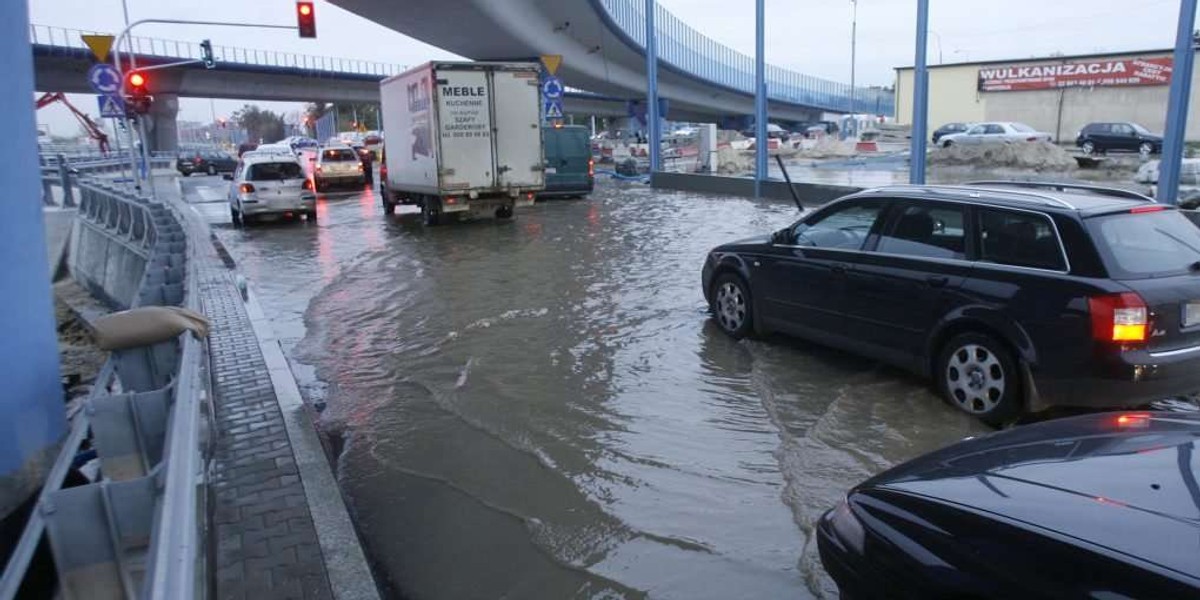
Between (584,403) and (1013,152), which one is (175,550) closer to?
(584,403)

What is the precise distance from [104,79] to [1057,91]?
152ft

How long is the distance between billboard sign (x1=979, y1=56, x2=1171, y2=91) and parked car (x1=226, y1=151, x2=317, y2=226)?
3970cm

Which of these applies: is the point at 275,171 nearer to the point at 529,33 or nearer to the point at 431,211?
the point at 431,211

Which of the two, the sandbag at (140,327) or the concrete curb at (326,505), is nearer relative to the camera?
the concrete curb at (326,505)

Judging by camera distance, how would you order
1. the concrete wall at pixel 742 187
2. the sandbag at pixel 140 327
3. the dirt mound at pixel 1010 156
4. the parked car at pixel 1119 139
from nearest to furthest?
the sandbag at pixel 140 327
the concrete wall at pixel 742 187
the dirt mound at pixel 1010 156
the parked car at pixel 1119 139

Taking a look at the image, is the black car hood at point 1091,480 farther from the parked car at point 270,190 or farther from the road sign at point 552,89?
the road sign at point 552,89

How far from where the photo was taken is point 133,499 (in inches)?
120

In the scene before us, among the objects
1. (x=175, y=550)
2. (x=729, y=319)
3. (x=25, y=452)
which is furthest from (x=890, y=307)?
(x=25, y=452)

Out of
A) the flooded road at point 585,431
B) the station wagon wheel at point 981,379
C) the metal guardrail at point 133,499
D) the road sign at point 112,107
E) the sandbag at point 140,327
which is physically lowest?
the flooded road at point 585,431

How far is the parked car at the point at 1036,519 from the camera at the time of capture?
2.23 metres

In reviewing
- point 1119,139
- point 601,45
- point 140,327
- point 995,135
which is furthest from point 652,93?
point 140,327

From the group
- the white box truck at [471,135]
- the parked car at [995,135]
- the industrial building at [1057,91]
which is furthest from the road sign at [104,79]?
the industrial building at [1057,91]

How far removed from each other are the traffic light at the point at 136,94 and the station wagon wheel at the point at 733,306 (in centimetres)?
1864

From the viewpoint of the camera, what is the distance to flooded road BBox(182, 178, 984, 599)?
4.18 m
